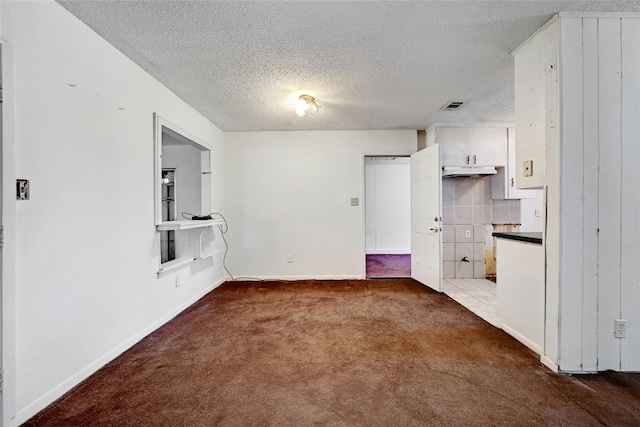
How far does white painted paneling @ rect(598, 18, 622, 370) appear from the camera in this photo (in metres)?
1.86

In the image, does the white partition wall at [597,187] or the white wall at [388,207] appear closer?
the white partition wall at [597,187]

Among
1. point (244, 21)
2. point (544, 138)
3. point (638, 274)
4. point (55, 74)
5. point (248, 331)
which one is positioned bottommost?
point (248, 331)

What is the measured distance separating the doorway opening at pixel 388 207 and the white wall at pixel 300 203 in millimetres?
2728

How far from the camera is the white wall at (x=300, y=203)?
455cm

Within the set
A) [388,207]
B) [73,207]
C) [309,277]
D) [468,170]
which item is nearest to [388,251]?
[388,207]

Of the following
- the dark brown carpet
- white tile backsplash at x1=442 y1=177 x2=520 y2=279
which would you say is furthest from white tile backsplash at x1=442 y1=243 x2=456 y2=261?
the dark brown carpet

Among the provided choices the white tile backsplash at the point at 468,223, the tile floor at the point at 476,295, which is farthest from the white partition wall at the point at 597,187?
→ the white tile backsplash at the point at 468,223

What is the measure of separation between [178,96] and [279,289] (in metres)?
2.71

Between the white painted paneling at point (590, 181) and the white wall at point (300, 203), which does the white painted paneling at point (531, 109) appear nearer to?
the white painted paneling at point (590, 181)

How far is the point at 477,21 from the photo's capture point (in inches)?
76.2

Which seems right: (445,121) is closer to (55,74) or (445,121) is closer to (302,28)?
(302,28)

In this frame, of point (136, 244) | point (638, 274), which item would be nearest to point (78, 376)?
point (136, 244)

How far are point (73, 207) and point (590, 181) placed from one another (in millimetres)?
3328

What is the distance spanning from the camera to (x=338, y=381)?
1.84 metres
